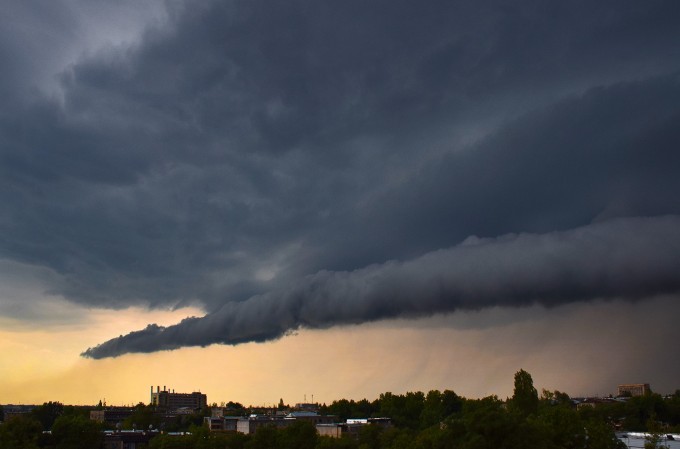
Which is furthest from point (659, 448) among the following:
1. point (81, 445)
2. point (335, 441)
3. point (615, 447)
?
point (81, 445)

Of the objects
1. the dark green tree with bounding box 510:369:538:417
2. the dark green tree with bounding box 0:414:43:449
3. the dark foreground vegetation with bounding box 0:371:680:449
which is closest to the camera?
the dark foreground vegetation with bounding box 0:371:680:449

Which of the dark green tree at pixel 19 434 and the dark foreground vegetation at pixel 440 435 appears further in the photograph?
the dark green tree at pixel 19 434

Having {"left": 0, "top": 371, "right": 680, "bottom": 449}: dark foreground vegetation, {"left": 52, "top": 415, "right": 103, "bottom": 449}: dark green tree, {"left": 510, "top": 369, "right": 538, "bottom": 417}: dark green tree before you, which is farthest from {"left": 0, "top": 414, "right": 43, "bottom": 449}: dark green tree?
{"left": 510, "top": 369, "right": 538, "bottom": 417}: dark green tree

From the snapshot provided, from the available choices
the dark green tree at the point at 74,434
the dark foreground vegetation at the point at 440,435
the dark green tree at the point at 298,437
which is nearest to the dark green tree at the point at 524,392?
the dark foreground vegetation at the point at 440,435

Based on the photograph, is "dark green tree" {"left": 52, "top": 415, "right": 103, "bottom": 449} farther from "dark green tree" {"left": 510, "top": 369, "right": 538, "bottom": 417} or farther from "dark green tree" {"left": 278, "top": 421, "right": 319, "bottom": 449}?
"dark green tree" {"left": 510, "top": 369, "right": 538, "bottom": 417}

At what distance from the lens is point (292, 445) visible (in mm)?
148875

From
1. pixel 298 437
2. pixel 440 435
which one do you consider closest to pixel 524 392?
pixel 298 437

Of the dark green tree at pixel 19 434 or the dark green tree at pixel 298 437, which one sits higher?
the dark green tree at pixel 19 434

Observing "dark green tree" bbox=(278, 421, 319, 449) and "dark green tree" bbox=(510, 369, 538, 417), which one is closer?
"dark green tree" bbox=(278, 421, 319, 449)

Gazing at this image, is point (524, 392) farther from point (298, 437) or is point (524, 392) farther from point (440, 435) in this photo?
point (440, 435)

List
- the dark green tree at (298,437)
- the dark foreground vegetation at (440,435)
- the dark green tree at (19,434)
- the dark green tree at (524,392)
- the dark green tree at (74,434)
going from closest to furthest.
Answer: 1. the dark foreground vegetation at (440,435)
2. the dark green tree at (19,434)
3. the dark green tree at (298,437)
4. the dark green tree at (74,434)
5. the dark green tree at (524,392)

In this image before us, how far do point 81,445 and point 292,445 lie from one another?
62.1 metres

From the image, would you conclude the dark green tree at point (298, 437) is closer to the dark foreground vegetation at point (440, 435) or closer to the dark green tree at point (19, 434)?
the dark foreground vegetation at point (440, 435)

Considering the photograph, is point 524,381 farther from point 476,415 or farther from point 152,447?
point 476,415
